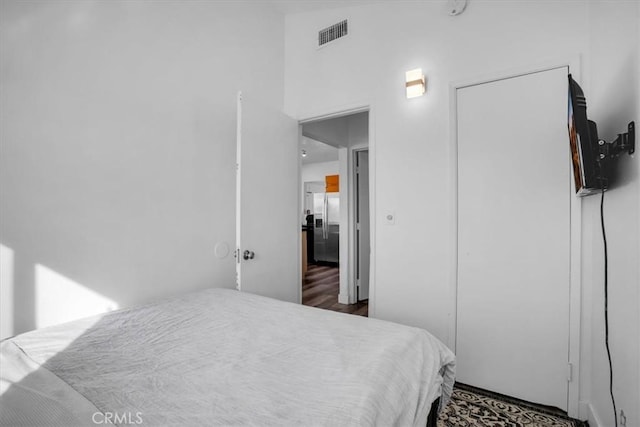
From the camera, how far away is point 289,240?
2727mm

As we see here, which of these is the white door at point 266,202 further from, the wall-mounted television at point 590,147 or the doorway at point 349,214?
the wall-mounted television at point 590,147

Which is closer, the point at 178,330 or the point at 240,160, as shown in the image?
the point at 178,330

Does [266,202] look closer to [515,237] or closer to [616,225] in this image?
[515,237]

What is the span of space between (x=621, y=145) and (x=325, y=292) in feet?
12.6

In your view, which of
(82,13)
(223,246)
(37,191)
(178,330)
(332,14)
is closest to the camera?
(178,330)

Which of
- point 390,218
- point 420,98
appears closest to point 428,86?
point 420,98

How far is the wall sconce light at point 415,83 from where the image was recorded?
2191 mm

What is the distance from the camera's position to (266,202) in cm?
240

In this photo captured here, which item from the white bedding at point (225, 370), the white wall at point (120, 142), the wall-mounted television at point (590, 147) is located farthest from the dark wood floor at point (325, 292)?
the wall-mounted television at point (590, 147)

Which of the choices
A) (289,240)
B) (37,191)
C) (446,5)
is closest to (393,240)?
(289,240)

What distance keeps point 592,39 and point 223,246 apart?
2792 mm

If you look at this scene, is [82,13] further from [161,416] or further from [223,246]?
[161,416]

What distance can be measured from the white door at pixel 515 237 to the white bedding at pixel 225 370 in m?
0.92

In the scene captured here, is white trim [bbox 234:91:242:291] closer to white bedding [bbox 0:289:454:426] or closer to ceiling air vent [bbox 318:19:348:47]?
white bedding [bbox 0:289:454:426]
